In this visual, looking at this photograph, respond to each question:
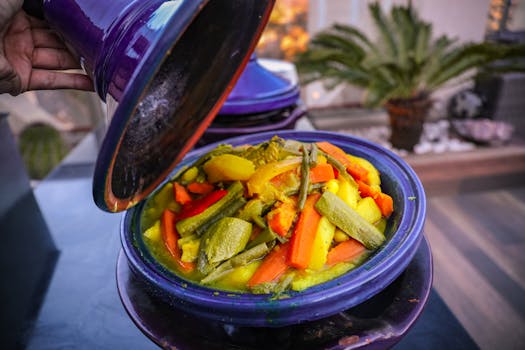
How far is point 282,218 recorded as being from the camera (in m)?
0.85

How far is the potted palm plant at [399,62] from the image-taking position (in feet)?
12.9

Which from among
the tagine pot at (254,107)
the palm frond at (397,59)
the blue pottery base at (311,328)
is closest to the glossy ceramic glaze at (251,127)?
the tagine pot at (254,107)

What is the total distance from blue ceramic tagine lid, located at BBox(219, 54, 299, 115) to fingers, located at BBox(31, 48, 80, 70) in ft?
1.73

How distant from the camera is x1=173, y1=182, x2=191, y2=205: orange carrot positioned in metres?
1.02

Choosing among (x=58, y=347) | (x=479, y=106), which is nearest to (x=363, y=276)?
(x=58, y=347)

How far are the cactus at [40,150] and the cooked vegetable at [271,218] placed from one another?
3.67m

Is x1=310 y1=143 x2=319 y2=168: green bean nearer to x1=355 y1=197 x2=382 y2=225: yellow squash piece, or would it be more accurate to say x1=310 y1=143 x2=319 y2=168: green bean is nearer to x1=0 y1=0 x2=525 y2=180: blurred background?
x1=355 y1=197 x2=382 y2=225: yellow squash piece

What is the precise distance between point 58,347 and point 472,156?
4.67 m

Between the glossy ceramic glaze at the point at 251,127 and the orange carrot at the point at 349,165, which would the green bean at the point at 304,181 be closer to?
the orange carrot at the point at 349,165

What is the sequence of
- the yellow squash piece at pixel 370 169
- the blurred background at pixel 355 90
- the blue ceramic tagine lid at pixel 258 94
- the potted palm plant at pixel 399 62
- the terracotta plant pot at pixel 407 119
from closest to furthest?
the yellow squash piece at pixel 370 169 < the blue ceramic tagine lid at pixel 258 94 < the potted palm plant at pixel 399 62 < the terracotta plant pot at pixel 407 119 < the blurred background at pixel 355 90

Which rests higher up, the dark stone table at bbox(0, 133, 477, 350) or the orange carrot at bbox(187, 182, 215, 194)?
the orange carrot at bbox(187, 182, 215, 194)

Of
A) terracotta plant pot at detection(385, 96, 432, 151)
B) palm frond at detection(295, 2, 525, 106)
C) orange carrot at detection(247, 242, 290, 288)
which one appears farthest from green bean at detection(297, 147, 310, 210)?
terracotta plant pot at detection(385, 96, 432, 151)

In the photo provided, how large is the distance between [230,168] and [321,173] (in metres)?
0.23

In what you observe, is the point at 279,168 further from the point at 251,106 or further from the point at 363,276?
the point at 251,106
